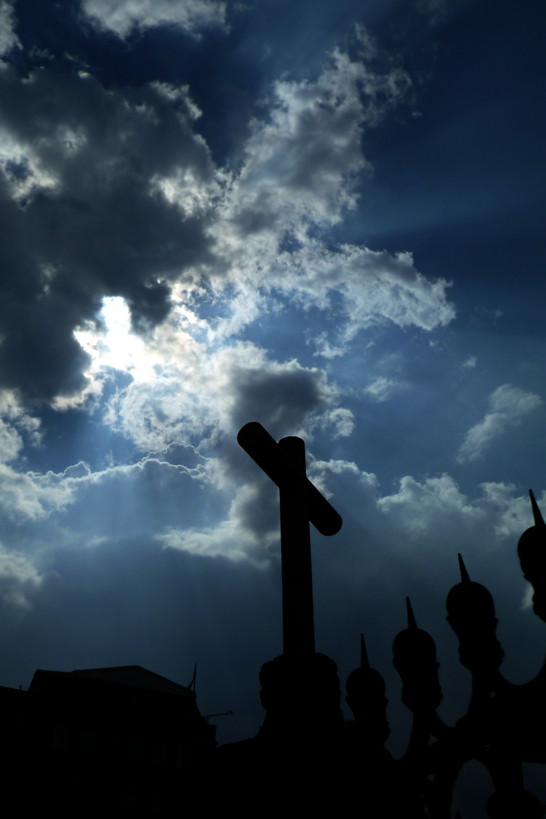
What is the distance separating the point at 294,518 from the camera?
548cm

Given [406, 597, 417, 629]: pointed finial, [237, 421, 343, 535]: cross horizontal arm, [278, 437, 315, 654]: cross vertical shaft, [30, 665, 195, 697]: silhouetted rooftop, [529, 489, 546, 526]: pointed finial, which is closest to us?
[529, 489, 546, 526]: pointed finial

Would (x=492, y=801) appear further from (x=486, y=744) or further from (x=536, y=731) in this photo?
(x=536, y=731)

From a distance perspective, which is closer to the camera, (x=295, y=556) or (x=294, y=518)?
(x=295, y=556)

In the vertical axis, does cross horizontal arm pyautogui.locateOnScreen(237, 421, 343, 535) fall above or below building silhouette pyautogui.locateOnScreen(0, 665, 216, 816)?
below

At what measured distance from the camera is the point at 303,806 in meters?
2.99

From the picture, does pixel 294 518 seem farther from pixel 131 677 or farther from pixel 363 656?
pixel 131 677

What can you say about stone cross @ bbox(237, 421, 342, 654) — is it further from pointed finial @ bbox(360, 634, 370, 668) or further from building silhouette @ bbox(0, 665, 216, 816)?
building silhouette @ bbox(0, 665, 216, 816)

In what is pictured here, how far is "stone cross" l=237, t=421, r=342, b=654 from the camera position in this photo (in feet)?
15.8

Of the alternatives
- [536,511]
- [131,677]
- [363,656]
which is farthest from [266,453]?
[131,677]

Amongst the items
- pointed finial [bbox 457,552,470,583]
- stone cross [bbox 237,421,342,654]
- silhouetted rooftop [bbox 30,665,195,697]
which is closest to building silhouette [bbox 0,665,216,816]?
silhouetted rooftop [bbox 30,665,195,697]

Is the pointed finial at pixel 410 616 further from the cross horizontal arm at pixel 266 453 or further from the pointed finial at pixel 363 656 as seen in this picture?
the cross horizontal arm at pixel 266 453

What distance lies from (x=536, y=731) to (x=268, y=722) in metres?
1.69

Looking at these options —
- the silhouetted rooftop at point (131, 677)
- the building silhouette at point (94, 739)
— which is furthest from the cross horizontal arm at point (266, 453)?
the silhouetted rooftop at point (131, 677)

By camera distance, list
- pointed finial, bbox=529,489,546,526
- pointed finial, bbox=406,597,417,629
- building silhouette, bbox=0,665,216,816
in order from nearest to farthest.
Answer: pointed finial, bbox=529,489,546,526
pointed finial, bbox=406,597,417,629
building silhouette, bbox=0,665,216,816
